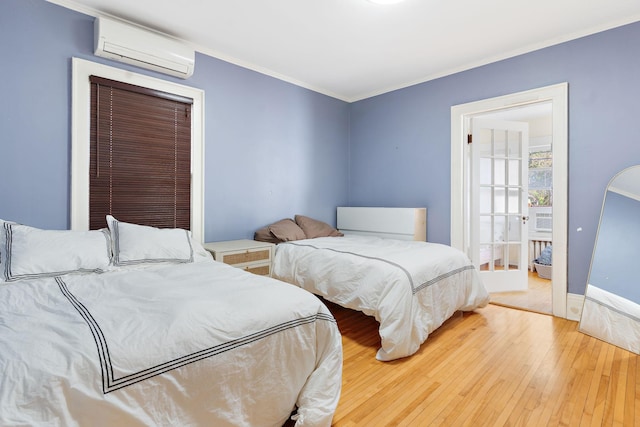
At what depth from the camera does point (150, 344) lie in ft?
3.59

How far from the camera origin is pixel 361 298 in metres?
2.42

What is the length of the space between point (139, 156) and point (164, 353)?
2246 millimetres

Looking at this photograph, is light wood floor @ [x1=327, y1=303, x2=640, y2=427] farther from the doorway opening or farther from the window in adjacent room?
the window in adjacent room

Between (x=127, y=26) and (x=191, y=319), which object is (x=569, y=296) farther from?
(x=127, y=26)

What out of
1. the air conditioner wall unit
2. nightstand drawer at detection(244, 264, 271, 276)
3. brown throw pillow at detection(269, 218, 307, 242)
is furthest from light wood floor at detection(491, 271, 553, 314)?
the air conditioner wall unit

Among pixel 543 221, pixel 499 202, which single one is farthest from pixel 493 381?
pixel 543 221

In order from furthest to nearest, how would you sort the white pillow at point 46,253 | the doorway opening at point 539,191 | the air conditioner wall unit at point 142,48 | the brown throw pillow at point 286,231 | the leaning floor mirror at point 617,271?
the doorway opening at point 539,191 < the brown throw pillow at point 286,231 < the air conditioner wall unit at point 142,48 < the leaning floor mirror at point 617,271 < the white pillow at point 46,253

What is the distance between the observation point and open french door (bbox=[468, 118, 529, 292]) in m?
3.69

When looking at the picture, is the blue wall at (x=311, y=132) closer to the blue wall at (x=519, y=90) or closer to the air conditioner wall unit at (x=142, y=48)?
the blue wall at (x=519, y=90)

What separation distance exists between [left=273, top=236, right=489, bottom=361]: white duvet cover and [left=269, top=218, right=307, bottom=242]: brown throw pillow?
0.17m

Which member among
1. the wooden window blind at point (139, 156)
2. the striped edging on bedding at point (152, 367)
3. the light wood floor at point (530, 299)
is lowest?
the light wood floor at point (530, 299)

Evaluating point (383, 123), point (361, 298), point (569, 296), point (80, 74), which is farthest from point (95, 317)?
point (383, 123)

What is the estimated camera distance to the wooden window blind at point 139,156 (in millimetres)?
2588

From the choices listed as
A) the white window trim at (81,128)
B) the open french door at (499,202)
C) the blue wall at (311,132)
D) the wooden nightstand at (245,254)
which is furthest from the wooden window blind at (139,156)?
the open french door at (499,202)
